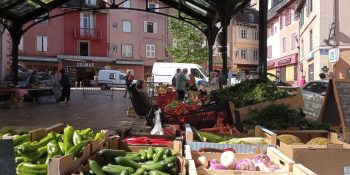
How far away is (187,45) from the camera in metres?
39.6

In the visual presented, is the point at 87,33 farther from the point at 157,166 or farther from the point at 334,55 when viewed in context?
the point at 157,166

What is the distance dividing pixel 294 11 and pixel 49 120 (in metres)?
32.7

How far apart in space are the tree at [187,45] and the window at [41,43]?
46.1 feet

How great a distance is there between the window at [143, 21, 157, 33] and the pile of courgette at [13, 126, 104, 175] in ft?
151

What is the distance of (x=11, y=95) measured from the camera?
1580cm

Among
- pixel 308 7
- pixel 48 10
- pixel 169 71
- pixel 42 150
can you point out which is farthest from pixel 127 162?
pixel 308 7

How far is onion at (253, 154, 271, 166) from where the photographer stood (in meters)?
3.54

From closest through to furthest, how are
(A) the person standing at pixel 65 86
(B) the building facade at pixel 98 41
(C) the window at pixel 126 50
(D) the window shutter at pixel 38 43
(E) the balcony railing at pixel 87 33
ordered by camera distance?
1. (A) the person standing at pixel 65 86
2. (D) the window shutter at pixel 38 43
3. (B) the building facade at pixel 98 41
4. (E) the balcony railing at pixel 87 33
5. (C) the window at pixel 126 50

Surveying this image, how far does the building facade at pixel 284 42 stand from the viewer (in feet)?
132

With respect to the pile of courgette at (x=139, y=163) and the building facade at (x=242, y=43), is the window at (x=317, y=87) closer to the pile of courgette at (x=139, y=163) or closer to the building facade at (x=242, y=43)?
the pile of courgette at (x=139, y=163)

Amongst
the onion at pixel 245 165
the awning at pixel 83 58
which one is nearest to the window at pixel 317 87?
the onion at pixel 245 165

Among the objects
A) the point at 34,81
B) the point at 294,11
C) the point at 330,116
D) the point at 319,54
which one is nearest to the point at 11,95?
the point at 34,81

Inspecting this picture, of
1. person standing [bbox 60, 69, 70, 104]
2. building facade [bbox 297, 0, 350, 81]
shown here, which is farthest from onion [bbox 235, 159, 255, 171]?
building facade [bbox 297, 0, 350, 81]

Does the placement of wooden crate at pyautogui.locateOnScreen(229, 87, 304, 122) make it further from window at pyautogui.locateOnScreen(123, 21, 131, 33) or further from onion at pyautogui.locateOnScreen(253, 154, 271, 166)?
window at pyautogui.locateOnScreen(123, 21, 131, 33)
